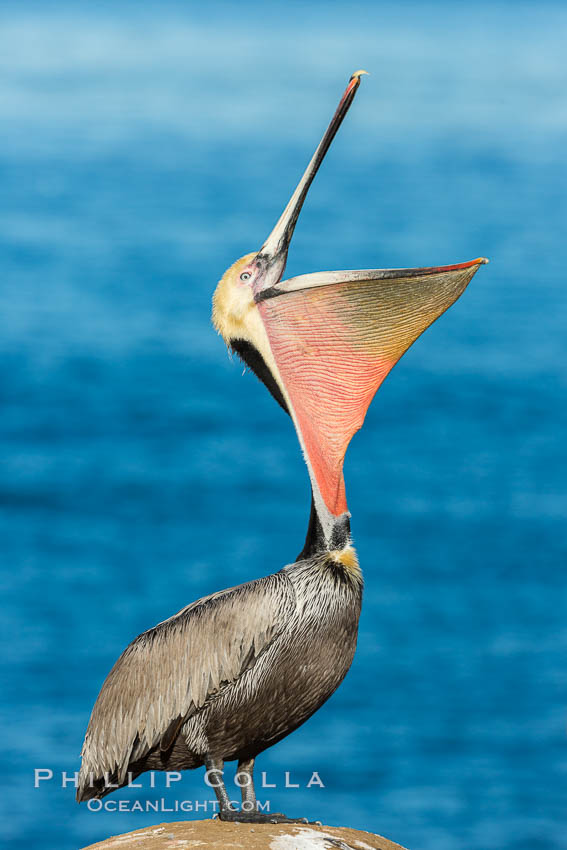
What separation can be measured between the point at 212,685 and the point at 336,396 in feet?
4.65

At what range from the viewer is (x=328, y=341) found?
671 centimetres

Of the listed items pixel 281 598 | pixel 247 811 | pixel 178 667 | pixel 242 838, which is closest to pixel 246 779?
pixel 247 811

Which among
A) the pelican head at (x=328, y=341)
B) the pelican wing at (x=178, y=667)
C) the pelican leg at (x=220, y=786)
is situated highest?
the pelican head at (x=328, y=341)

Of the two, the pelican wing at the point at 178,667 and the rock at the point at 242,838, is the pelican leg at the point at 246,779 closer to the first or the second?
the rock at the point at 242,838

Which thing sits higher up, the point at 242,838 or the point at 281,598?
the point at 281,598

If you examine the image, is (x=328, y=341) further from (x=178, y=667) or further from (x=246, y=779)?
(x=246, y=779)

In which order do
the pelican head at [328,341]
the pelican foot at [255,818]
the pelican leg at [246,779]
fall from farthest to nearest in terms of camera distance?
the pelican leg at [246,779]
the pelican head at [328,341]
the pelican foot at [255,818]

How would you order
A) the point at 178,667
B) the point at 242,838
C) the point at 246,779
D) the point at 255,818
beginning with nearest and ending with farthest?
the point at 242,838 < the point at 255,818 < the point at 178,667 < the point at 246,779

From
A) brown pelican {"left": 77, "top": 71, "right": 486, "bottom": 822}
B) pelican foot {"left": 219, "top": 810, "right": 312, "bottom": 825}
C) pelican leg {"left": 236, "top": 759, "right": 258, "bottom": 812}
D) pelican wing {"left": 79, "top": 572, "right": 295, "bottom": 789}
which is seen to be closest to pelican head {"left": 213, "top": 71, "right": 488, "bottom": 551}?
brown pelican {"left": 77, "top": 71, "right": 486, "bottom": 822}

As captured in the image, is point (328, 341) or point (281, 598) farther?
point (328, 341)

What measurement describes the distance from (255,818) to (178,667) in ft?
2.45

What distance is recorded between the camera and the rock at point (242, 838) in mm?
6254

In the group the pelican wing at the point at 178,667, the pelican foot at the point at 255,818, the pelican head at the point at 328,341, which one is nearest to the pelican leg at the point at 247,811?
the pelican foot at the point at 255,818

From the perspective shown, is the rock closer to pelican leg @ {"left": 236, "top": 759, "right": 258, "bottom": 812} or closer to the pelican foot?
the pelican foot
